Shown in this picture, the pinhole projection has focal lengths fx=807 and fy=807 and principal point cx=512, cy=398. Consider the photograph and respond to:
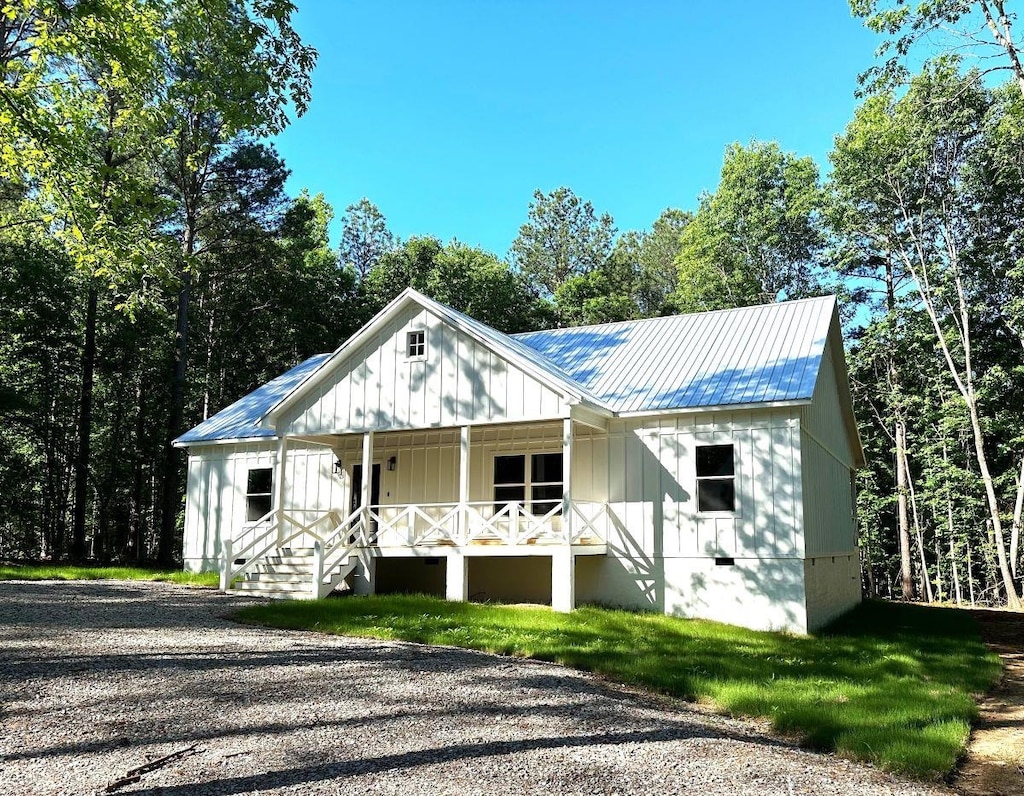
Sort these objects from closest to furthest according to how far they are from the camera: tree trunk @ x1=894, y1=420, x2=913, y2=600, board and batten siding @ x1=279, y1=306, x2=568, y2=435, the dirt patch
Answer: the dirt patch → board and batten siding @ x1=279, y1=306, x2=568, y2=435 → tree trunk @ x1=894, y1=420, x2=913, y2=600

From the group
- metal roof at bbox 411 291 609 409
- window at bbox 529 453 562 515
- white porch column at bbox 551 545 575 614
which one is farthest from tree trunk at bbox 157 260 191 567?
white porch column at bbox 551 545 575 614

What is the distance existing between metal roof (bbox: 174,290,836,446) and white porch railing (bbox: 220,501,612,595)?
7.71 ft

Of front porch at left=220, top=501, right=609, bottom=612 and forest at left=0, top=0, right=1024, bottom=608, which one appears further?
forest at left=0, top=0, right=1024, bottom=608

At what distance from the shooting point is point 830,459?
1883 centimetres

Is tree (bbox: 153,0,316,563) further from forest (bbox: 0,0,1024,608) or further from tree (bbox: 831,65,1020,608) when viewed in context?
tree (bbox: 831,65,1020,608)

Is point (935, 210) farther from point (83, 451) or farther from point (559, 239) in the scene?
point (83, 451)

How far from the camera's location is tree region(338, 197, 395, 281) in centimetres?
4709

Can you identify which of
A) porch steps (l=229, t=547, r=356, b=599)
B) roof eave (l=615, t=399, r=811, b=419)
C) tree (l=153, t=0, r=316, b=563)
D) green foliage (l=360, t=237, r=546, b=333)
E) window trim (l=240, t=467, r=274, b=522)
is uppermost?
green foliage (l=360, t=237, r=546, b=333)

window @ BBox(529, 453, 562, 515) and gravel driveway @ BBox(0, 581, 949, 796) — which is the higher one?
window @ BBox(529, 453, 562, 515)

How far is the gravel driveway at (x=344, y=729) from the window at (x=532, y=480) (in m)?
7.10

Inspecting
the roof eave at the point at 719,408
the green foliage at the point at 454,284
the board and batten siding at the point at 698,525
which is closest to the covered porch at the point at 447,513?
the board and batten siding at the point at 698,525

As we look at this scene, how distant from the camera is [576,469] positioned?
53.8ft

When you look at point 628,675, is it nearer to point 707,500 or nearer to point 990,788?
point 990,788

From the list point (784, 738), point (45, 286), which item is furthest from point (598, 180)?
point (784, 738)
